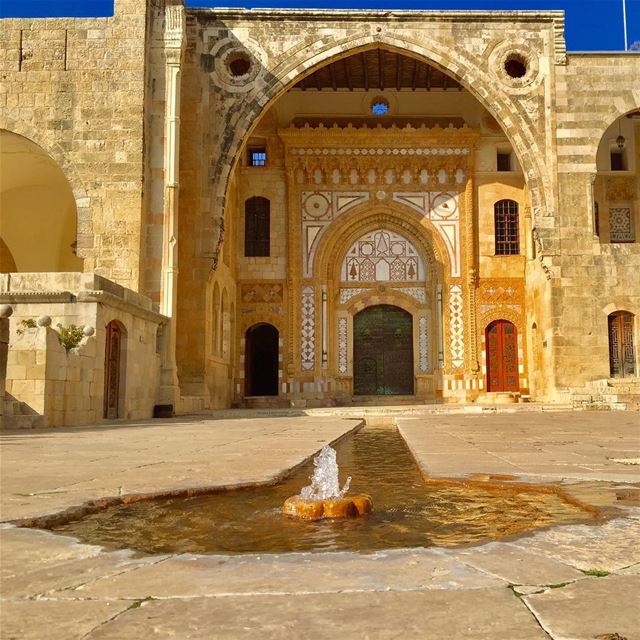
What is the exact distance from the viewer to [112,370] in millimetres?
10352

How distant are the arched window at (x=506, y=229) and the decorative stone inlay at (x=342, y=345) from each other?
448 centimetres

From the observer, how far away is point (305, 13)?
16.5 metres

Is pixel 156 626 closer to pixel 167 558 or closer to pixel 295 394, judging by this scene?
pixel 167 558

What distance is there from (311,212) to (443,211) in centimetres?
354

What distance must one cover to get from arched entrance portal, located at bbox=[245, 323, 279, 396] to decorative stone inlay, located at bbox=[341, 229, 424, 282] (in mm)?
2661

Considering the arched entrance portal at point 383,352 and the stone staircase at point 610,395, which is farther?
the arched entrance portal at point 383,352

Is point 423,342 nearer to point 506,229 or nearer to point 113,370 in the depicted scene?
point 506,229

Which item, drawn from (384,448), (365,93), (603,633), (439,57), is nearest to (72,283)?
(384,448)

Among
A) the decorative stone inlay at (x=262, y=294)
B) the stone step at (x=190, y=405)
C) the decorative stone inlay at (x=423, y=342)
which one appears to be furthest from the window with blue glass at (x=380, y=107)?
the stone step at (x=190, y=405)

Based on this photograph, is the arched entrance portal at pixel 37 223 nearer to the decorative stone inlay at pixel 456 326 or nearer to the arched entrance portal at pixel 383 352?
the arched entrance portal at pixel 383 352

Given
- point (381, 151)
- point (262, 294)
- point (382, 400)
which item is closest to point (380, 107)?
point (381, 151)

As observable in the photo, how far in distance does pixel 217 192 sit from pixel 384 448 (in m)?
11.4

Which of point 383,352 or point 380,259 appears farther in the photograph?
point 380,259

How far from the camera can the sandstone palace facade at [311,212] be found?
46.6 ft
